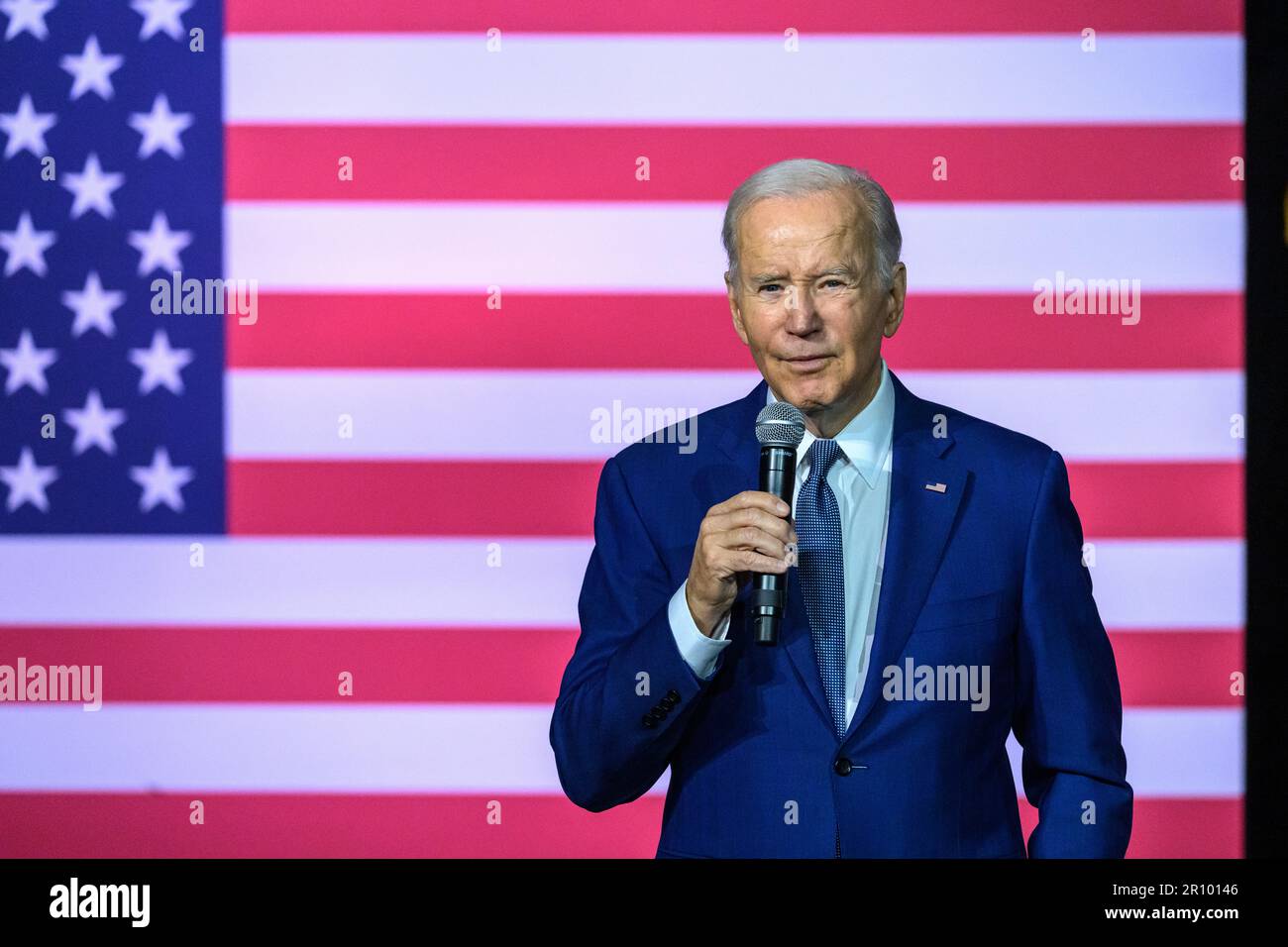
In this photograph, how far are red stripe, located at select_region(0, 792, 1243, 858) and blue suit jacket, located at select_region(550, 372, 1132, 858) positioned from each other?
1.52ft

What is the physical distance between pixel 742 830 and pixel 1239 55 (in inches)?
53.4

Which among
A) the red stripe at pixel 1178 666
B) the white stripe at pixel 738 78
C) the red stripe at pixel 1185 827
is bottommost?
the red stripe at pixel 1185 827

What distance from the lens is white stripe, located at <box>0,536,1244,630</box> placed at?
1.83 m

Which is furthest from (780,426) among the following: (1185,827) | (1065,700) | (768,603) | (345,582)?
(1185,827)

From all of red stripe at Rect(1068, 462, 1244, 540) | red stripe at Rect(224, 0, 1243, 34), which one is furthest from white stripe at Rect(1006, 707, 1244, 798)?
red stripe at Rect(224, 0, 1243, 34)

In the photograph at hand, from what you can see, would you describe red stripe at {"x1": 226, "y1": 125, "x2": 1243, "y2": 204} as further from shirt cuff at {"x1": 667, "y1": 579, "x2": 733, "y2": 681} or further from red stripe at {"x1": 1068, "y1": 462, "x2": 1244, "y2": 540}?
shirt cuff at {"x1": 667, "y1": 579, "x2": 733, "y2": 681}

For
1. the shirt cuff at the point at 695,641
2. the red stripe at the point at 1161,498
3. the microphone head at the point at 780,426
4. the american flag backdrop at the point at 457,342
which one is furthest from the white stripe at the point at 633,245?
the shirt cuff at the point at 695,641

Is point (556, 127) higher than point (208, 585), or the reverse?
point (556, 127)

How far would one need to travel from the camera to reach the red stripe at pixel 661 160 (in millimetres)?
1837

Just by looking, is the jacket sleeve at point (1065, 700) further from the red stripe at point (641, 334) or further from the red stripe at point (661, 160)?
the red stripe at point (661, 160)

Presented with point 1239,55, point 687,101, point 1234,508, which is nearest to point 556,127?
point 687,101
